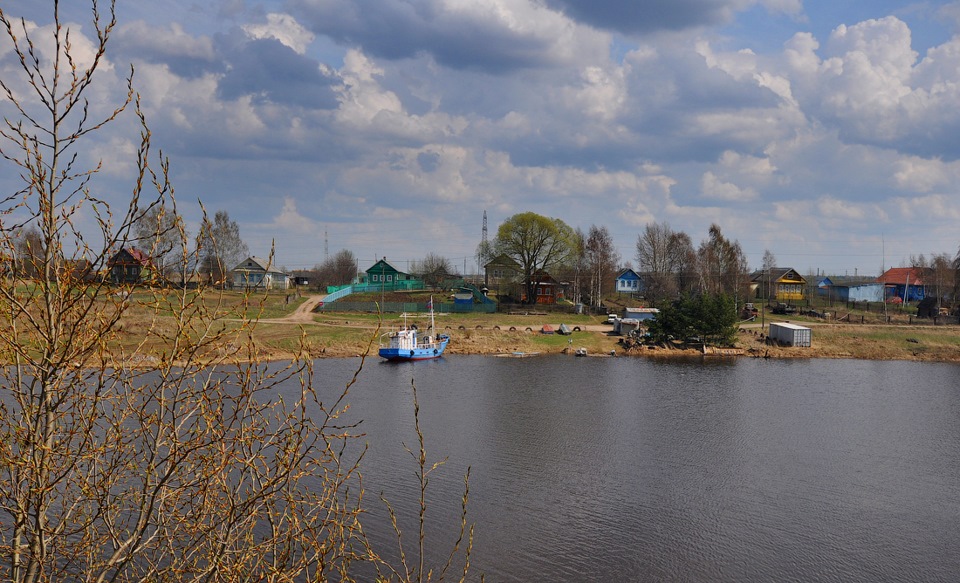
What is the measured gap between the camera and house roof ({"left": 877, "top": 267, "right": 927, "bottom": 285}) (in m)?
95.6

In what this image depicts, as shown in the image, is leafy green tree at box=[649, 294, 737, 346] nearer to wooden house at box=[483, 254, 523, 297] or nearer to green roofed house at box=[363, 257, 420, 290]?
wooden house at box=[483, 254, 523, 297]

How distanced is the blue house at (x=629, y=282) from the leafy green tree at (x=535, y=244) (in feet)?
73.9

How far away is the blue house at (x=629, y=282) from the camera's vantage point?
4267 inches

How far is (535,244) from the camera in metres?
88.2

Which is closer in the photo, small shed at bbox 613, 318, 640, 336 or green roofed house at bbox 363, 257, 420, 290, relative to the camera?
small shed at bbox 613, 318, 640, 336

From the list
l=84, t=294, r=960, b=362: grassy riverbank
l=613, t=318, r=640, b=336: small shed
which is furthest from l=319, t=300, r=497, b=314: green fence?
l=613, t=318, r=640, b=336: small shed

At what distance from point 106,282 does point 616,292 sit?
107120mm

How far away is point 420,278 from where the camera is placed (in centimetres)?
10906

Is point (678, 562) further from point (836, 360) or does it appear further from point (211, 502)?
point (836, 360)

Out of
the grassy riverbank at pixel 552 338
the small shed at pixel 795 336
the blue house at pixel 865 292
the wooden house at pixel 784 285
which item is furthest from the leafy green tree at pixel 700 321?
the blue house at pixel 865 292

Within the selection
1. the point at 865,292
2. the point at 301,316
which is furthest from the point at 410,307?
the point at 865,292

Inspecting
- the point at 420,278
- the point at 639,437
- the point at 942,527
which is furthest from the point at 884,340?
the point at 420,278

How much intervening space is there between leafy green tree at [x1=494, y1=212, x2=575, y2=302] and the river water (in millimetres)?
41995

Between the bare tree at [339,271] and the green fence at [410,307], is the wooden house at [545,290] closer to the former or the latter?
the green fence at [410,307]
